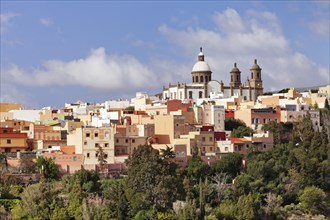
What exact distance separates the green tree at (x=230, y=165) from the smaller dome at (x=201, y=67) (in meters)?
18.3

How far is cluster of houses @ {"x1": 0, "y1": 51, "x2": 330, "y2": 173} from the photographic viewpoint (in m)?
42.1

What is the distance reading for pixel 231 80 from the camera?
6303cm

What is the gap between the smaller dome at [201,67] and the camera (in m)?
60.8

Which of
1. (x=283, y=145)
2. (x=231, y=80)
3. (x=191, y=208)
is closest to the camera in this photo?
(x=191, y=208)

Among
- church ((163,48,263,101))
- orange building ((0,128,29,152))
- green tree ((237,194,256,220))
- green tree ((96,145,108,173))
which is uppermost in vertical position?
church ((163,48,263,101))

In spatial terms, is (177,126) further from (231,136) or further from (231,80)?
(231,80)

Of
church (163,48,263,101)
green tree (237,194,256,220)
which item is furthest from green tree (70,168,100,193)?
church (163,48,263,101)

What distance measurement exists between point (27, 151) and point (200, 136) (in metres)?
8.81

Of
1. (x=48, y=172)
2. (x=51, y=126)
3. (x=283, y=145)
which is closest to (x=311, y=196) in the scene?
(x=283, y=145)

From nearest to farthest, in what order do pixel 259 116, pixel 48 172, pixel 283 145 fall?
1. pixel 48 172
2. pixel 283 145
3. pixel 259 116

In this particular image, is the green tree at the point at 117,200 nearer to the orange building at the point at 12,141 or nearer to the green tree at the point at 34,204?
the green tree at the point at 34,204

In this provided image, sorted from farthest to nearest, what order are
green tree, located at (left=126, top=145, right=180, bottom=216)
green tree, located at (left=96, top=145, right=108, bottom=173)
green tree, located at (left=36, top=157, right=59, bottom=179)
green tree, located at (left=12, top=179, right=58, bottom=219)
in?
→ green tree, located at (left=96, top=145, right=108, bottom=173)
green tree, located at (left=36, top=157, right=59, bottom=179)
green tree, located at (left=126, top=145, right=180, bottom=216)
green tree, located at (left=12, top=179, right=58, bottom=219)

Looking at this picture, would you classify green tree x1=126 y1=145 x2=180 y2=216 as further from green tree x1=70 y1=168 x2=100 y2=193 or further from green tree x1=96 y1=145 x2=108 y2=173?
green tree x1=96 y1=145 x2=108 y2=173

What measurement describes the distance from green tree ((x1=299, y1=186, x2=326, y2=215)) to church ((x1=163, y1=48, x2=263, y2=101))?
18312mm
